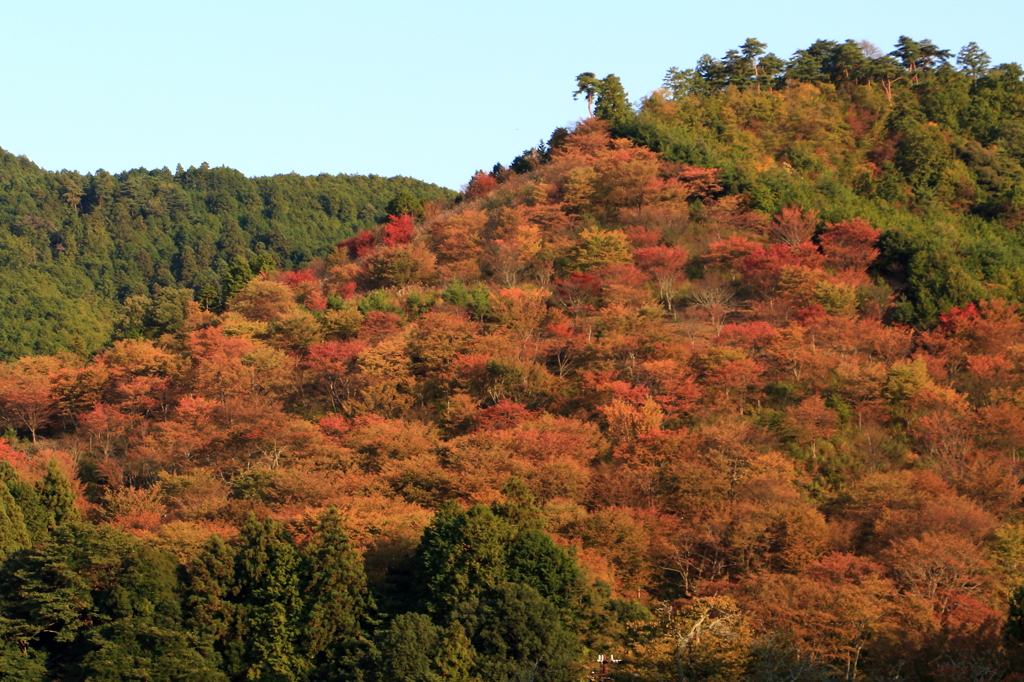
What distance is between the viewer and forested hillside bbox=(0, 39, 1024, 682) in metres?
24.1

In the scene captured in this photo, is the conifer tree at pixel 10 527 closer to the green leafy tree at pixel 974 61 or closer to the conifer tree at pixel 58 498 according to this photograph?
the conifer tree at pixel 58 498

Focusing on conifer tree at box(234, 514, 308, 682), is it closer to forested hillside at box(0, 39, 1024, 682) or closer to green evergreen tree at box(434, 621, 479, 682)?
forested hillside at box(0, 39, 1024, 682)

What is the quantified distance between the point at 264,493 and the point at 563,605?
29.7ft

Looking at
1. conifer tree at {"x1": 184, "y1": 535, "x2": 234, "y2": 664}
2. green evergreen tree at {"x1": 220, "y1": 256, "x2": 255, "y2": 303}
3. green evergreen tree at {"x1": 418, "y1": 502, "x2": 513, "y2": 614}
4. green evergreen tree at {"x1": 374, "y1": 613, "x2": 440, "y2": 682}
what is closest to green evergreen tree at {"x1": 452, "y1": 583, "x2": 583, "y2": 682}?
green evergreen tree at {"x1": 374, "y1": 613, "x2": 440, "y2": 682}

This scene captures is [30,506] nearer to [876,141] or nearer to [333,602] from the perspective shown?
[333,602]

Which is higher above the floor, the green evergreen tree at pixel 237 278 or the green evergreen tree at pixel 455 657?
the green evergreen tree at pixel 237 278

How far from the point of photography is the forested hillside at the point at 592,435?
24125 mm

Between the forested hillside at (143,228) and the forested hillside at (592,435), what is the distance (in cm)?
2290

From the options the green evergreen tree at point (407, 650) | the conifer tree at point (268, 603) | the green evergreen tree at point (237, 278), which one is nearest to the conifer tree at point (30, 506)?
the conifer tree at point (268, 603)

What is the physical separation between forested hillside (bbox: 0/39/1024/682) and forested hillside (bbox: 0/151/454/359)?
22.9 meters

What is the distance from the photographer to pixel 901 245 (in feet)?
139

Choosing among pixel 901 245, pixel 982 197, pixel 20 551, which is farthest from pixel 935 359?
pixel 20 551

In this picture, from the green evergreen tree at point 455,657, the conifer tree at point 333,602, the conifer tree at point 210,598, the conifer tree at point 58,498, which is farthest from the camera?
the conifer tree at point 58,498

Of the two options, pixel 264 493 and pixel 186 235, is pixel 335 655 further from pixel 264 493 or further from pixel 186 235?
pixel 186 235
